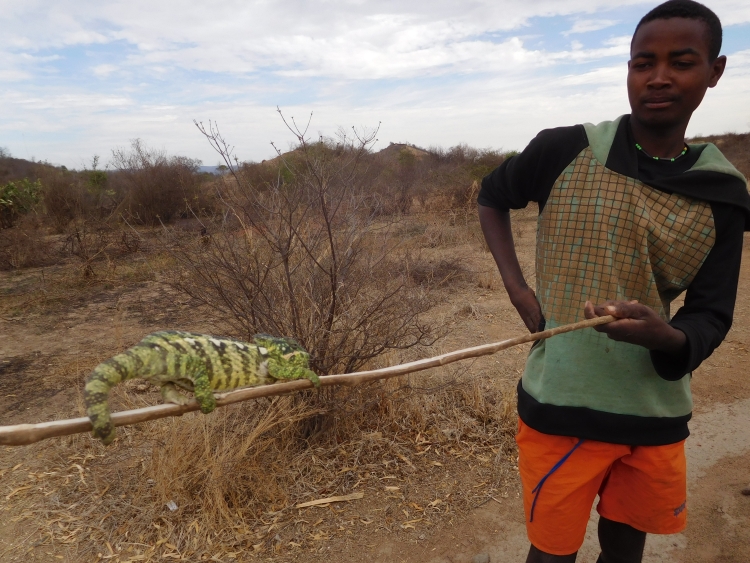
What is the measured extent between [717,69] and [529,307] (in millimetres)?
1041

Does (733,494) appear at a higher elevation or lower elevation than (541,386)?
lower

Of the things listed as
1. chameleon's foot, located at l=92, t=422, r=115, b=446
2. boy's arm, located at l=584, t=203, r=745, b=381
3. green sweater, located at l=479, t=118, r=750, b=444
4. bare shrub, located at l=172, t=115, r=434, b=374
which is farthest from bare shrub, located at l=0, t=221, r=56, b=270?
boy's arm, located at l=584, t=203, r=745, b=381

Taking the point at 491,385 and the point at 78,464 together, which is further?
the point at 491,385

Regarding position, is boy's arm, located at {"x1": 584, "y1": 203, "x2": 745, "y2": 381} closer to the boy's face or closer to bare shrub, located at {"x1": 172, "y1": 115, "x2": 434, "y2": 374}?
the boy's face

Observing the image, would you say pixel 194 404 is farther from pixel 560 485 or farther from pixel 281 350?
pixel 560 485

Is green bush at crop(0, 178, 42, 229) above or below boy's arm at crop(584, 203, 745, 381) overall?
above

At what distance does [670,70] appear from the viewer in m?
1.60

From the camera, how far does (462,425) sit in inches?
173

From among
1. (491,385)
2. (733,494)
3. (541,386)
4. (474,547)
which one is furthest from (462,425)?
(541,386)

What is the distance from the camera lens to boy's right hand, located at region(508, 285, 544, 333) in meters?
1.96

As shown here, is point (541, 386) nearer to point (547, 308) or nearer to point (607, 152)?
point (547, 308)

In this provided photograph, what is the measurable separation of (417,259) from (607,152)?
25.4ft

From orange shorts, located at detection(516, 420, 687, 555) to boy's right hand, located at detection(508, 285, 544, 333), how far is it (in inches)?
16.6

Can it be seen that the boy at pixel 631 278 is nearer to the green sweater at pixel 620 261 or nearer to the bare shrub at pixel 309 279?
the green sweater at pixel 620 261
